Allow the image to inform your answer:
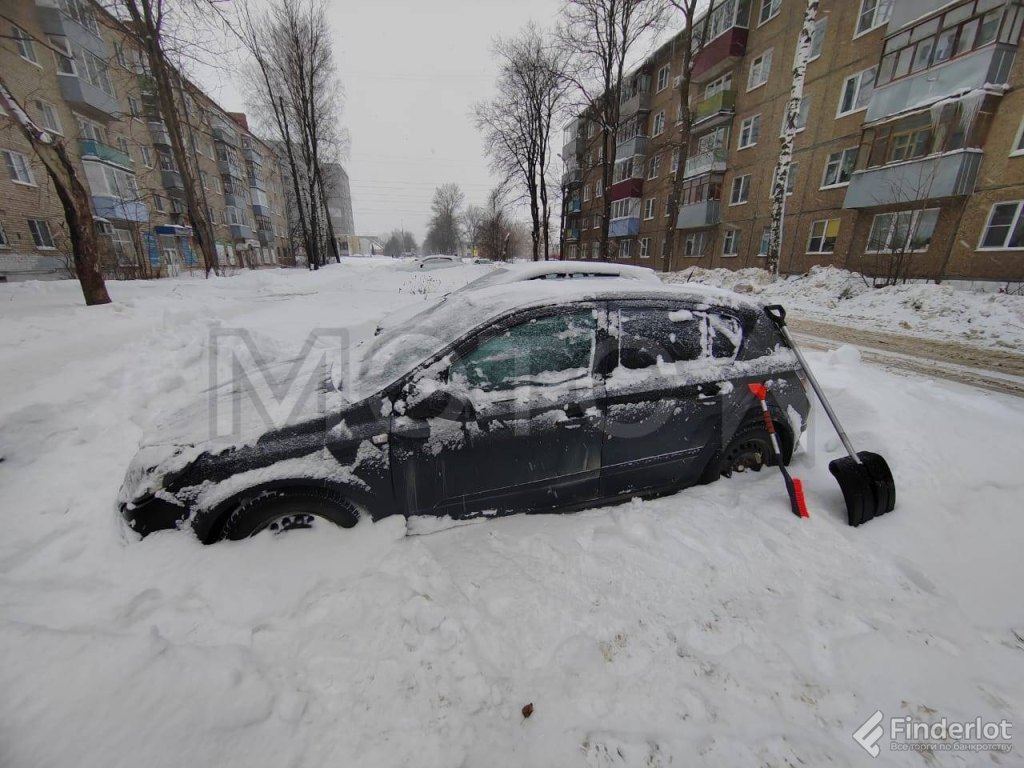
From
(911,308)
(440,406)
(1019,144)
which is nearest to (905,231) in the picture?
(1019,144)

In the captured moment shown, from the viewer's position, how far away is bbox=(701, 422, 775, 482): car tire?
2926 mm

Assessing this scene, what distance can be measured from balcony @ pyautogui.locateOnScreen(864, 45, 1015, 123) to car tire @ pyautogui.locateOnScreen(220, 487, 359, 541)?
18.9m

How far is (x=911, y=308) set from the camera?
31.6ft

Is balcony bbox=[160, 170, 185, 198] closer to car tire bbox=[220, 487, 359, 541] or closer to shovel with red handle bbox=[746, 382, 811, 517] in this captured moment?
car tire bbox=[220, 487, 359, 541]

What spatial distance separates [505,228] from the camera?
54156 mm

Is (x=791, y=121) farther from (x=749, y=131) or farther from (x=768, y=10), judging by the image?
(x=768, y=10)

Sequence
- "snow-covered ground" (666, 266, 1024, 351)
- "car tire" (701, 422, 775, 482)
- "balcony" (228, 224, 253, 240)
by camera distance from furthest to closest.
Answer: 1. "balcony" (228, 224, 253, 240)
2. "snow-covered ground" (666, 266, 1024, 351)
3. "car tire" (701, 422, 775, 482)

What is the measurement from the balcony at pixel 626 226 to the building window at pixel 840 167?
12.9 m

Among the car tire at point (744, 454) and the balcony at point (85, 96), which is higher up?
the balcony at point (85, 96)

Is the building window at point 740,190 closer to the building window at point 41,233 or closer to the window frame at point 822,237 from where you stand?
the window frame at point 822,237

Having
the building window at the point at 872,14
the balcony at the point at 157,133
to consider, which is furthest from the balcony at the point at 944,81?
the balcony at the point at 157,133

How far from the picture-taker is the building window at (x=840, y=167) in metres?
15.4

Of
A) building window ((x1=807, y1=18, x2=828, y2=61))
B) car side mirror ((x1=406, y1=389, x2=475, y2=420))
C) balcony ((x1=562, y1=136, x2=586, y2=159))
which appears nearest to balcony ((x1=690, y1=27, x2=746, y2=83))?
building window ((x1=807, y1=18, x2=828, y2=61))

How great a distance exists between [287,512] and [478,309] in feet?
5.26
